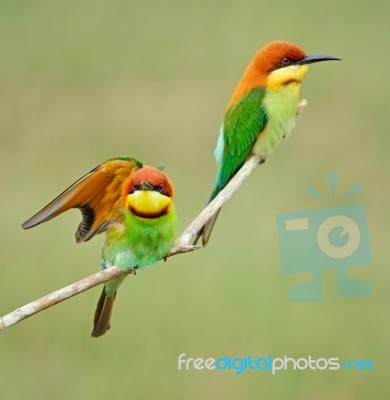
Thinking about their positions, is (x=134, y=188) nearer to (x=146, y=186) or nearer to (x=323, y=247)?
(x=146, y=186)

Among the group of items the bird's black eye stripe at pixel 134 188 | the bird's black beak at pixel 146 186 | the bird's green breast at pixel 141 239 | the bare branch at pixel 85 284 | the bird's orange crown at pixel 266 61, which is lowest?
Result: the bare branch at pixel 85 284

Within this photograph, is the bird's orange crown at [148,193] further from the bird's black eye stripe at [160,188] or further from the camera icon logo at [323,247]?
the camera icon logo at [323,247]

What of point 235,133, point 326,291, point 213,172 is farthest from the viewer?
point 213,172

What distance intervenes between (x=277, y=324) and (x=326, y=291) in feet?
0.73

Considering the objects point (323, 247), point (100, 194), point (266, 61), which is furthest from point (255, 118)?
point (100, 194)

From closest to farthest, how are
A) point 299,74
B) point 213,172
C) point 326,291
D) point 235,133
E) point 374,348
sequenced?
1. point 299,74
2. point 235,133
3. point 374,348
4. point 326,291
5. point 213,172

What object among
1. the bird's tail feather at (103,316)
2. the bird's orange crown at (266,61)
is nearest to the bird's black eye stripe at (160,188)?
the bird's tail feather at (103,316)

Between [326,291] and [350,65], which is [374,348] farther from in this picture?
[350,65]

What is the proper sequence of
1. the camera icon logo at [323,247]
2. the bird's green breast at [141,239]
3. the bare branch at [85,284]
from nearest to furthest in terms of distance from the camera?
the bare branch at [85,284] → the bird's green breast at [141,239] → the camera icon logo at [323,247]

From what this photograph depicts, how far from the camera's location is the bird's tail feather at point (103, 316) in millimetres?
→ 1854

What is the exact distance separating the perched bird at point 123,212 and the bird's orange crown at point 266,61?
0.54 metres

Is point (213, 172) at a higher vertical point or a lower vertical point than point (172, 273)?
higher

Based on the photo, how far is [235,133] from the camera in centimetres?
245

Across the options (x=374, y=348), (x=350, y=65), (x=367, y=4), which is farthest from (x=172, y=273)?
(x=367, y=4)
